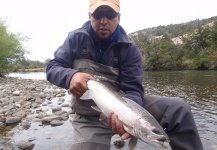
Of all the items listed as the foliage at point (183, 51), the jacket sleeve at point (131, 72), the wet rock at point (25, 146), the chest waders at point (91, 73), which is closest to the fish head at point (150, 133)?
the jacket sleeve at point (131, 72)

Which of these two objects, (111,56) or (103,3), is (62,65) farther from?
(103,3)

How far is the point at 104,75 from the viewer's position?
3424mm

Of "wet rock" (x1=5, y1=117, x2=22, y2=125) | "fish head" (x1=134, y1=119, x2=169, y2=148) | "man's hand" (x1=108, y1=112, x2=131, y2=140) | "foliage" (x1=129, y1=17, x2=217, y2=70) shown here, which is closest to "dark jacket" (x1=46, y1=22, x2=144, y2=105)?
"man's hand" (x1=108, y1=112, x2=131, y2=140)

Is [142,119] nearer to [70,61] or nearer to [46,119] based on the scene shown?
[70,61]

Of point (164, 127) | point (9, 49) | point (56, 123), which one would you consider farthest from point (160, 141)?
point (9, 49)

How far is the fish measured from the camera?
2131 millimetres

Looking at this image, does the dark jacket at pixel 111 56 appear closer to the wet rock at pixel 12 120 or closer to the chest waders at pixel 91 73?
the chest waders at pixel 91 73

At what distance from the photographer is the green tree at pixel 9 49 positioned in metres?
33.2

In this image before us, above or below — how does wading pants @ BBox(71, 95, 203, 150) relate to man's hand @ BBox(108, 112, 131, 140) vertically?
below

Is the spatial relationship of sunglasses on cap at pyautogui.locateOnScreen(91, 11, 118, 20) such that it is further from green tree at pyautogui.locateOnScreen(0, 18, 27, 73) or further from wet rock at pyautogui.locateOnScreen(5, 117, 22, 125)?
green tree at pyautogui.locateOnScreen(0, 18, 27, 73)

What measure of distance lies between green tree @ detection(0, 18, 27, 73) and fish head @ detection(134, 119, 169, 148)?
1317 inches

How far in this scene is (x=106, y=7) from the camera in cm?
320

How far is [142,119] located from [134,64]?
52.3 inches

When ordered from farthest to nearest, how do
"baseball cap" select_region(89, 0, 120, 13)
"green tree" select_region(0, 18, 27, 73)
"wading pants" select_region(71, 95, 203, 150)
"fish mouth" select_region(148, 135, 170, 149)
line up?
1. "green tree" select_region(0, 18, 27, 73)
2. "baseball cap" select_region(89, 0, 120, 13)
3. "wading pants" select_region(71, 95, 203, 150)
4. "fish mouth" select_region(148, 135, 170, 149)
